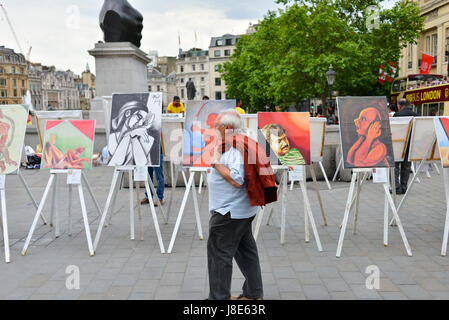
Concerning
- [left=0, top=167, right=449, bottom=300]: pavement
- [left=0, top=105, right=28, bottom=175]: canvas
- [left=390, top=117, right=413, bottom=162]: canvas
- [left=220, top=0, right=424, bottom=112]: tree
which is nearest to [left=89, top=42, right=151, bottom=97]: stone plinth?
[left=0, top=167, right=449, bottom=300]: pavement

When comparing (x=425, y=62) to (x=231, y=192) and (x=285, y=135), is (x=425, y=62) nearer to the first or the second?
(x=285, y=135)

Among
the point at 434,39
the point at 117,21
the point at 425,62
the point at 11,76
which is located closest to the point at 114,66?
the point at 117,21

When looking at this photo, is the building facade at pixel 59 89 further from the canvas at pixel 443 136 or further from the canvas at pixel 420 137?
the canvas at pixel 443 136

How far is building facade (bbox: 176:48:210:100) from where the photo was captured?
106 meters

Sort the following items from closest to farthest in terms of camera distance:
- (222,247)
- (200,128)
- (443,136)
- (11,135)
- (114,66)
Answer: (222,247) < (443,136) < (11,135) < (200,128) < (114,66)

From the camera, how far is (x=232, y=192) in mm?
3564

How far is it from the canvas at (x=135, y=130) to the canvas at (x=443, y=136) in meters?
3.62

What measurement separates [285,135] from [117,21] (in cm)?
1014

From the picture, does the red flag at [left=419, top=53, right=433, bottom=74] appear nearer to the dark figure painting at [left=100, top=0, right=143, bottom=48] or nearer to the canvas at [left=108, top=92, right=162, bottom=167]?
the dark figure painting at [left=100, top=0, right=143, bottom=48]

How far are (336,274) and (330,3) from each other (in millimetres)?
24617

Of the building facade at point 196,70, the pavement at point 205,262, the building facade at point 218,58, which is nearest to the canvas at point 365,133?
the pavement at point 205,262

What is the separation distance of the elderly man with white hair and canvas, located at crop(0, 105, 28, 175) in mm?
3334

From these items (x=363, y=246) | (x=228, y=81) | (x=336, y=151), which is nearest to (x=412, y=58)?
(x=228, y=81)

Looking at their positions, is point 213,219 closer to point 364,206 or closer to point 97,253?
point 97,253
